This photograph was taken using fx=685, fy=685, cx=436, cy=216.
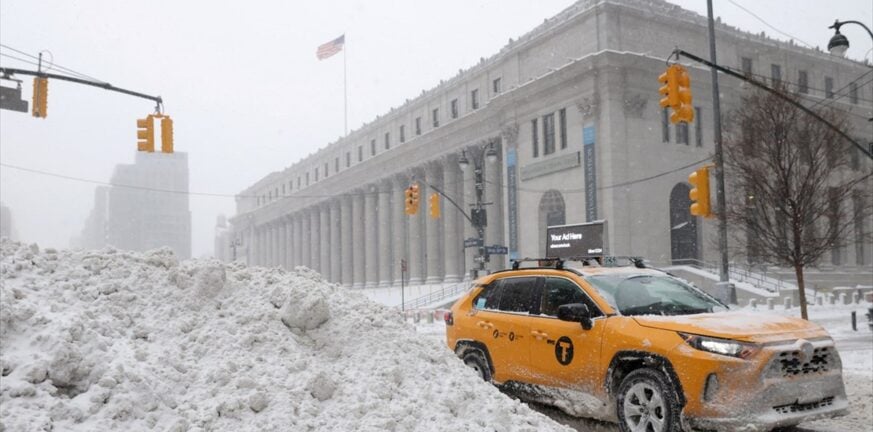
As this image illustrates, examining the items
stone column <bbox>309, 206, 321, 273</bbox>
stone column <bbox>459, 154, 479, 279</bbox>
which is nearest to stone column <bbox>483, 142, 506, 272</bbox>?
stone column <bbox>459, 154, 479, 279</bbox>

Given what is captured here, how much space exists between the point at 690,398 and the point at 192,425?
3.99 metres

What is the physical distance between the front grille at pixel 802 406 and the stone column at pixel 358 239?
67.2 metres

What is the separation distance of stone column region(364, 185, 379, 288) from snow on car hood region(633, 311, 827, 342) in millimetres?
63089

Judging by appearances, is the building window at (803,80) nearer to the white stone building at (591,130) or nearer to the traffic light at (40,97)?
the white stone building at (591,130)

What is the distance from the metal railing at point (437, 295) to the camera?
151 ft

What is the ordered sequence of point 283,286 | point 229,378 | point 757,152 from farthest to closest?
point 757,152
point 283,286
point 229,378

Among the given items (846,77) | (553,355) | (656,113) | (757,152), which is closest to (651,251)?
(656,113)

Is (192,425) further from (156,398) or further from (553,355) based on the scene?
(553,355)

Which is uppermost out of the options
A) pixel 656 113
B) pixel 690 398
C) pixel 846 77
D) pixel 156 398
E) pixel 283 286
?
pixel 846 77

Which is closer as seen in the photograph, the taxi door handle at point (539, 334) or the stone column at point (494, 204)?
the taxi door handle at point (539, 334)

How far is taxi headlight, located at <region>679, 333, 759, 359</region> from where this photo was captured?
569cm

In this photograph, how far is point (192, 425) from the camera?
402 centimetres

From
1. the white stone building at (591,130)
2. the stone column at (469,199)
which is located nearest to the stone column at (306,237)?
the white stone building at (591,130)

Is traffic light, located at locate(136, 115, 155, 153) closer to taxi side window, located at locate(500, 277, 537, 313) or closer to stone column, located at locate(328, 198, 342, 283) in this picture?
taxi side window, located at locate(500, 277, 537, 313)
